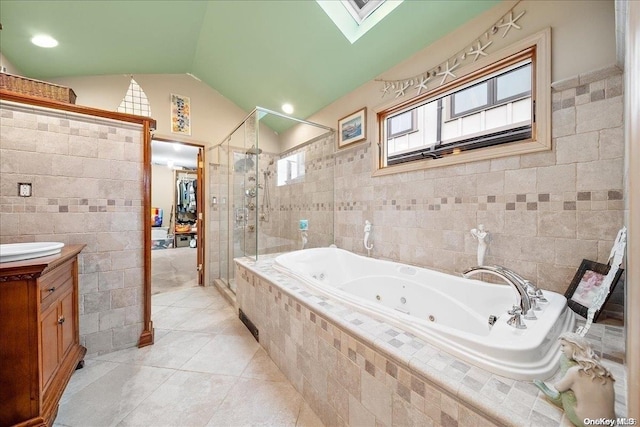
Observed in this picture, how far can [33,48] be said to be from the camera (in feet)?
6.64

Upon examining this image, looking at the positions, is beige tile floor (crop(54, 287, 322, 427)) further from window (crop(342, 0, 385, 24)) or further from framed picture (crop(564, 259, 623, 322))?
window (crop(342, 0, 385, 24))

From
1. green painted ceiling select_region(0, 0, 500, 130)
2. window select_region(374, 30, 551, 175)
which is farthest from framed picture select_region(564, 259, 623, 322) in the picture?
green painted ceiling select_region(0, 0, 500, 130)

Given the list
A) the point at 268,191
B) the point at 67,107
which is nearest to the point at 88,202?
the point at 67,107

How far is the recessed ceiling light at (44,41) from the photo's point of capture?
1932 mm

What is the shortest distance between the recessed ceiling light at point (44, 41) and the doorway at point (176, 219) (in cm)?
110

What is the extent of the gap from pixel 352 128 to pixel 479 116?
119 centimetres

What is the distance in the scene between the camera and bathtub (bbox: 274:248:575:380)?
2.61 ft

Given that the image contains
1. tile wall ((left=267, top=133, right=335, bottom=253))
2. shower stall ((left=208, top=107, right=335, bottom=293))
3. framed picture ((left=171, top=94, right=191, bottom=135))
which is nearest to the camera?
shower stall ((left=208, top=107, right=335, bottom=293))

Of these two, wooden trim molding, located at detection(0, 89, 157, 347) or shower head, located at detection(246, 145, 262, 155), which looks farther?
shower head, located at detection(246, 145, 262, 155)

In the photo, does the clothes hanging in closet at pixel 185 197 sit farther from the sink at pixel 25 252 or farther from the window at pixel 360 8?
the window at pixel 360 8

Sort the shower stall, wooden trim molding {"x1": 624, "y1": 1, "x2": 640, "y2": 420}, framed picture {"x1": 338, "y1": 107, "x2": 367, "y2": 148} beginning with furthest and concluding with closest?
the shower stall, framed picture {"x1": 338, "y1": 107, "x2": 367, "y2": 148}, wooden trim molding {"x1": 624, "y1": 1, "x2": 640, "y2": 420}

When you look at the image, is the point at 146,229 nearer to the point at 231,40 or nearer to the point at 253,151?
the point at 253,151

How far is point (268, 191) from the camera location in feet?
9.85

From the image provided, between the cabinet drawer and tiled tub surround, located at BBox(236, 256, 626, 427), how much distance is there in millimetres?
1167
